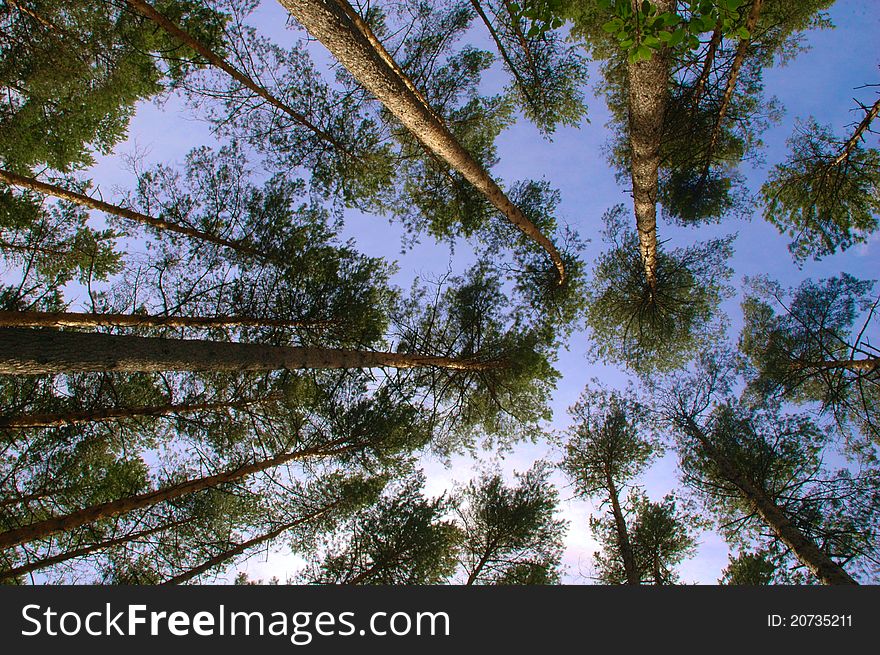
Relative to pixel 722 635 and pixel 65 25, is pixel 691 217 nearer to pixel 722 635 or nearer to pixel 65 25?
pixel 722 635

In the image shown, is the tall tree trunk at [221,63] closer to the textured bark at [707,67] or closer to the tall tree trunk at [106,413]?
the tall tree trunk at [106,413]

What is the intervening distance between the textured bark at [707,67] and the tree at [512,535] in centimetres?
763

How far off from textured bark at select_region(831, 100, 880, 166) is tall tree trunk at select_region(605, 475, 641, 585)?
23.5 feet

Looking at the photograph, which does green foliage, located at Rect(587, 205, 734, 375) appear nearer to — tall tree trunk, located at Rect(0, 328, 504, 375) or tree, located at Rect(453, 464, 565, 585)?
tree, located at Rect(453, 464, 565, 585)

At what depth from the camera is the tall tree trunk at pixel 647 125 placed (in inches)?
166

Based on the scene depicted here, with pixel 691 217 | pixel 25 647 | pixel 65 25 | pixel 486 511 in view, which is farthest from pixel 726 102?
pixel 25 647

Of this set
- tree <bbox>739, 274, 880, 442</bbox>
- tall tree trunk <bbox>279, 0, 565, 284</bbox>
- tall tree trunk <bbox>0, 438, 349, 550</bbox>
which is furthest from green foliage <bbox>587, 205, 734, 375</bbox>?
tall tree trunk <bbox>0, 438, 349, 550</bbox>

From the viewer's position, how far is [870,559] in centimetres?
675

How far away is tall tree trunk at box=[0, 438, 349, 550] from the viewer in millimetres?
4184

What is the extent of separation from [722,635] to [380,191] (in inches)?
330

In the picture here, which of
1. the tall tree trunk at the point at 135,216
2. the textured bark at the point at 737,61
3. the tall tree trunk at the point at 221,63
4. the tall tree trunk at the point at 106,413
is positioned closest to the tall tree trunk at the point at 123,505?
the tall tree trunk at the point at 106,413

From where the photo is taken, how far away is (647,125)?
4.95 metres

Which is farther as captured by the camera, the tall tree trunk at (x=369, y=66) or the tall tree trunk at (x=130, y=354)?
the tall tree trunk at (x=369, y=66)

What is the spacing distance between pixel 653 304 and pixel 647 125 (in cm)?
497
